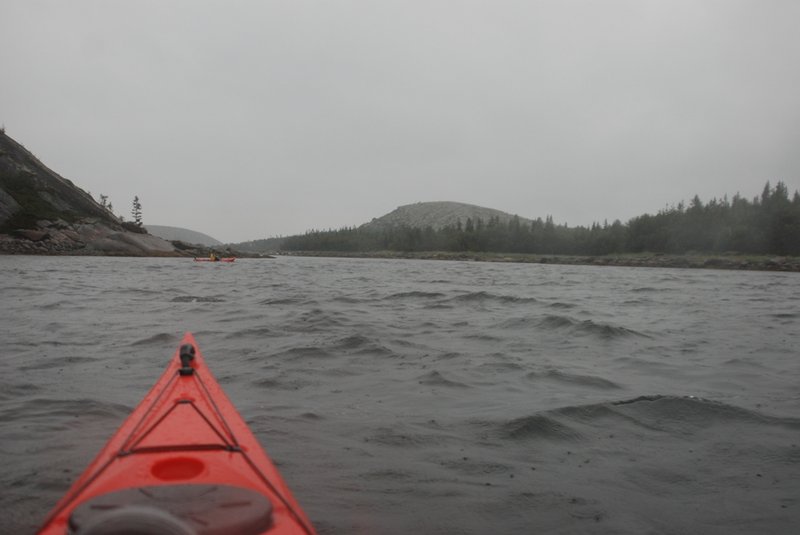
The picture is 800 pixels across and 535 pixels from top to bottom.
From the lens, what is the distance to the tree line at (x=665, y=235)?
78.9 m

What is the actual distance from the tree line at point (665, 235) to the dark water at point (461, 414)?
80352 mm

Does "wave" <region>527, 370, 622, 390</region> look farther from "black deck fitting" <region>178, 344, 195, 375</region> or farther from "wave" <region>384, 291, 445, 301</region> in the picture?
"wave" <region>384, 291, 445, 301</region>

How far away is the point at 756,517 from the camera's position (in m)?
3.71

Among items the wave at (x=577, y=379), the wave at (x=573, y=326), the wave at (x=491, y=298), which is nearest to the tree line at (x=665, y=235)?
the wave at (x=491, y=298)

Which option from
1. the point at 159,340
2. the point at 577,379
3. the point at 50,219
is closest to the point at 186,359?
the point at 577,379

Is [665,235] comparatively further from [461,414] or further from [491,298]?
[461,414]

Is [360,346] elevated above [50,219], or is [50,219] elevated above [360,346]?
[50,219]

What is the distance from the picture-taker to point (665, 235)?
308 feet

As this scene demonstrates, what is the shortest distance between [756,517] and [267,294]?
18.2 m

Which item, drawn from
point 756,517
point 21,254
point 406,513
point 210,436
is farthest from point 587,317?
point 21,254

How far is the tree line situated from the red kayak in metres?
93.5

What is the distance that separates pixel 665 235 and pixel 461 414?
100 metres

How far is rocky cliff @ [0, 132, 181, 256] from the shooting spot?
50562 mm

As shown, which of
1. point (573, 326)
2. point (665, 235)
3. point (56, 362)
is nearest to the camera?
point (56, 362)
